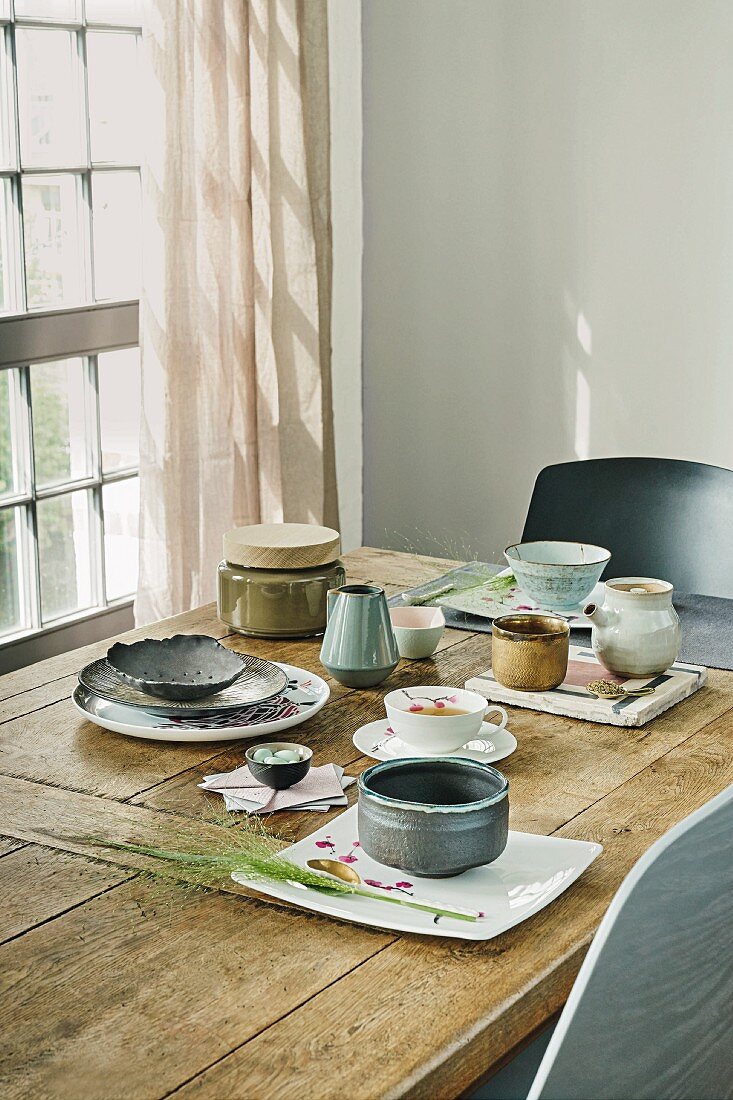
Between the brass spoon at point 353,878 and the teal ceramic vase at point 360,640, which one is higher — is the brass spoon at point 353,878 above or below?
below

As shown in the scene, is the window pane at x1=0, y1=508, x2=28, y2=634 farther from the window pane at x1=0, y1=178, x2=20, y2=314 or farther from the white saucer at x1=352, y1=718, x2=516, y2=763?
the white saucer at x1=352, y1=718, x2=516, y2=763

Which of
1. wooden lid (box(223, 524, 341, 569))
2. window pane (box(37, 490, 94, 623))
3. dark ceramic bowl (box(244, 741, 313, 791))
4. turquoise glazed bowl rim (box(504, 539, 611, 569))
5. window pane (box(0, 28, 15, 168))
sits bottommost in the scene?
window pane (box(37, 490, 94, 623))

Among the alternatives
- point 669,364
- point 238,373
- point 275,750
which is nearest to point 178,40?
point 238,373

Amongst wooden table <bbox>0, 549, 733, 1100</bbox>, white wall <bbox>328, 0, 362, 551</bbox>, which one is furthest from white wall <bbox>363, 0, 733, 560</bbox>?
wooden table <bbox>0, 549, 733, 1100</bbox>

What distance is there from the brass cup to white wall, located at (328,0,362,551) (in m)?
1.85

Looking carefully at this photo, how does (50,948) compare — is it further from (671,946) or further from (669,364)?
(669,364)

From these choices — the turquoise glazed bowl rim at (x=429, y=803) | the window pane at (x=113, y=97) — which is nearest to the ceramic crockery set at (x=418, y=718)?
the turquoise glazed bowl rim at (x=429, y=803)

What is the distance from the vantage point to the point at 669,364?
3062 millimetres

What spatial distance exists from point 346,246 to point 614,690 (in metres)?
2.10

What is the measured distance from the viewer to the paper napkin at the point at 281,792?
1250 millimetres

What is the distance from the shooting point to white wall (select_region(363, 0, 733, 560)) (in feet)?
9.75

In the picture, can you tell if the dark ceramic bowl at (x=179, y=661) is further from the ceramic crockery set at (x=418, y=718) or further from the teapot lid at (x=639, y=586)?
the teapot lid at (x=639, y=586)

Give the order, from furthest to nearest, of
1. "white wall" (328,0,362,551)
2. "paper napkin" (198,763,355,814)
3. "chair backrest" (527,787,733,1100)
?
"white wall" (328,0,362,551)
"paper napkin" (198,763,355,814)
"chair backrest" (527,787,733,1100)

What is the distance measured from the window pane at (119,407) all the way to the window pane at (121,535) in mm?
56
